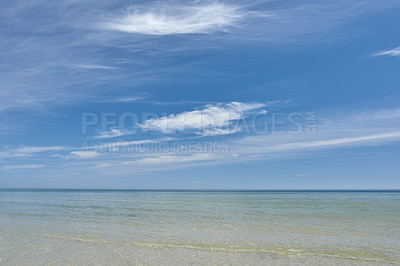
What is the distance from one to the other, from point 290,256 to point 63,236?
12370 millimetres

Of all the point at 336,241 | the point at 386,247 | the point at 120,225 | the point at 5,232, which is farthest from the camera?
the point at 120,225

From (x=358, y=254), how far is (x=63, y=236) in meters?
15.3

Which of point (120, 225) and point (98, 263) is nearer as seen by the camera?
point (98, 263)

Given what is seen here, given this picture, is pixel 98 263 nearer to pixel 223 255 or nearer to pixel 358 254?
pixel 223 255

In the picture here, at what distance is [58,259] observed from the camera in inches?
475

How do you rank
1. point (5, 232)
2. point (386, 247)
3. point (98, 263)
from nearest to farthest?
1. point (98, 263)
2. point (386, 247)
3. point (5, 232)

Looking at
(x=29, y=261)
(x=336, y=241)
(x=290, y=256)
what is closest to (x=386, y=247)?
(x=336, y=241)

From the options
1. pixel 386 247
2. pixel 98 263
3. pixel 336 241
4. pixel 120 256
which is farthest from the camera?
pixel 336 241

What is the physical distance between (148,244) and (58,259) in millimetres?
4321

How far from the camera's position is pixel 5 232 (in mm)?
17719

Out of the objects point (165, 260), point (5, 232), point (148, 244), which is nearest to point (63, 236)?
point (5, 232)

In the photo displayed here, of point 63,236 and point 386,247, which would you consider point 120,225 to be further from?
point 386,247

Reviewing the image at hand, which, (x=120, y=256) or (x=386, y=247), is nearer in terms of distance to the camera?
(x=120, y=256)

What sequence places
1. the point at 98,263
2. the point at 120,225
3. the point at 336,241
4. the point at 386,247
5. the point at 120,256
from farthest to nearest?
the point at 120,225 → the point at 336,241 → the point at 386,247 → the point at 120,256 → the point at 98,263
